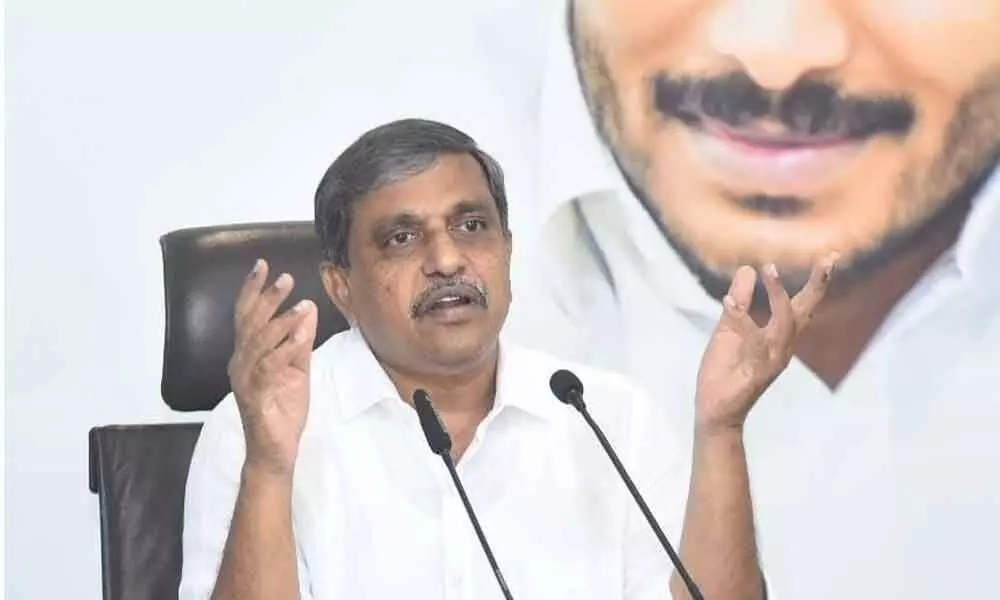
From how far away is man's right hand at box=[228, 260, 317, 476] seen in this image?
4.13 ft

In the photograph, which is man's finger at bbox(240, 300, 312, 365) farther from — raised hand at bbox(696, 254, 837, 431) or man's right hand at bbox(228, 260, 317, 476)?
raised hand at bbox(696, 254, 837, 431)

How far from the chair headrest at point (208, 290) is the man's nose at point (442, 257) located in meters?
0.17

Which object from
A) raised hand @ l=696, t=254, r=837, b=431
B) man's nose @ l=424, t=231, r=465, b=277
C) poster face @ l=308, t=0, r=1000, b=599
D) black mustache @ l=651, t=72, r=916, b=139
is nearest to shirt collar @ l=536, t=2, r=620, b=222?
poster face @ l=308, t=0, r=1000, b=599

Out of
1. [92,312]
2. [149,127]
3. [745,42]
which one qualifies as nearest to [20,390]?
[92,312]

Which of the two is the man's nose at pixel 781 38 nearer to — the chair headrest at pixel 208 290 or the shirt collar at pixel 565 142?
the shirt collar at pixel 565 142

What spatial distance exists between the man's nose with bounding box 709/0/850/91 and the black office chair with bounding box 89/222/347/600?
811 mm

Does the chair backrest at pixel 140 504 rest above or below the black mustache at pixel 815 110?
below

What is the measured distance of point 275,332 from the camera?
4.14 feet

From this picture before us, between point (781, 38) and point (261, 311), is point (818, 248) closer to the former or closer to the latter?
point (781, 38)

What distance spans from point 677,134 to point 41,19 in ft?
3.28

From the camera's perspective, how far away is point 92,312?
2000mm

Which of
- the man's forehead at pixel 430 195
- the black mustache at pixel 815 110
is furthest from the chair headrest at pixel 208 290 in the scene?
the black mustache at pixel 815 110

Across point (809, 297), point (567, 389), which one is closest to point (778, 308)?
point (809, 297)

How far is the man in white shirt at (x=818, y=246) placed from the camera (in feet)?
6.85
